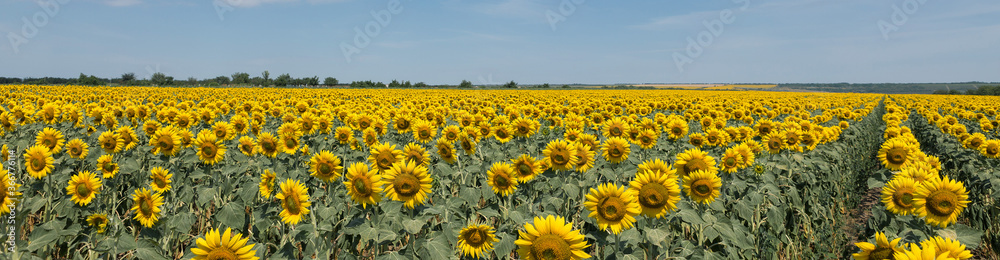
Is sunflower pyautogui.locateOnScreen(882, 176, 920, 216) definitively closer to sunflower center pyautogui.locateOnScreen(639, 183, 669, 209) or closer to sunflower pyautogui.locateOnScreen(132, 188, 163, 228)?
sunflower center pyautogui.locateOnScreen(639, 183, 669, 209)

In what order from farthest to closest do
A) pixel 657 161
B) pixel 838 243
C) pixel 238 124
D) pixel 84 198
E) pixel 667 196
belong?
1. pixel 238 124
2. pixel 838 243
3. pixel 84 198
4. pixel 657 161
5. pixel 667 196

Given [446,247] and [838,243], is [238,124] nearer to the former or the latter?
[446,247]

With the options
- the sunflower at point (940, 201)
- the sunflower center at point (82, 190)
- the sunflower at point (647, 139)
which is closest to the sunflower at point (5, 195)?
the sunflower center at point (82, 190)

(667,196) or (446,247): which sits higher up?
(667,196)

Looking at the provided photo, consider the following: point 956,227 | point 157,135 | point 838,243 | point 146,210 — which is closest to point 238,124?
point 157,135

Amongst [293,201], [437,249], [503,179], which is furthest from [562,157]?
[293,201]

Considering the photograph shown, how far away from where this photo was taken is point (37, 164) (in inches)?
184

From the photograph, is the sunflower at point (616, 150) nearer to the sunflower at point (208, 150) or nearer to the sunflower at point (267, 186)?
the sunflower at point (267, 186)

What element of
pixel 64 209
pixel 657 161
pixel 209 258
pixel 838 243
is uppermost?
pixel 657 161

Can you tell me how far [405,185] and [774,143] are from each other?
18.9 ft

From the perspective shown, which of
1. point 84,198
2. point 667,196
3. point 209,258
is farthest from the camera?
point 84,198

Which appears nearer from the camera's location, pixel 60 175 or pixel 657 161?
pixel 657 161

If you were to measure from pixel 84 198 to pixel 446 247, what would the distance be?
3.83 meters

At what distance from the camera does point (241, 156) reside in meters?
5.17
